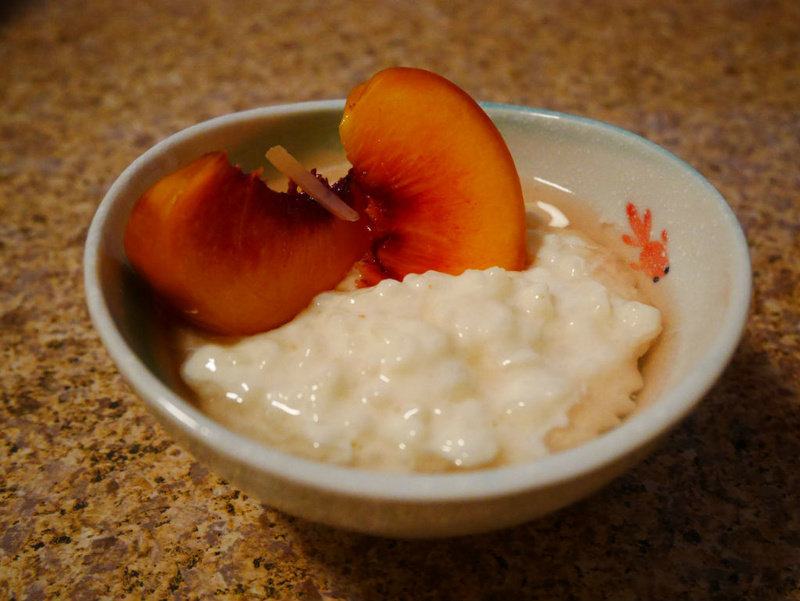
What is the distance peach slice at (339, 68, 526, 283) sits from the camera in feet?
2.32

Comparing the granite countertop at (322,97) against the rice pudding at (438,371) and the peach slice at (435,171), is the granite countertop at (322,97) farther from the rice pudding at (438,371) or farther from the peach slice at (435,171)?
the peach slice at (435,171)

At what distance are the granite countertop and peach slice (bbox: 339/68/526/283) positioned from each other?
0.28 m

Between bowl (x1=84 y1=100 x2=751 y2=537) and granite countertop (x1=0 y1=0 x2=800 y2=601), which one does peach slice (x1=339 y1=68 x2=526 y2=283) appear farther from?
granite countertop (x1=0 y1=0 x2=800 y2=601)

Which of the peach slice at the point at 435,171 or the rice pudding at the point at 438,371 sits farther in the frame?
the peach slice at the point at 435,171

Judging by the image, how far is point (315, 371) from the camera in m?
0.60

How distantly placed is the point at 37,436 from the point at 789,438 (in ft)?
2.70

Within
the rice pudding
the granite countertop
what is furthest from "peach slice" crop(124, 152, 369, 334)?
the granite countertop

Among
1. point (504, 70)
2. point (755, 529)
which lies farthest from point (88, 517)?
point (504, 70)

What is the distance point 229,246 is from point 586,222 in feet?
1.40

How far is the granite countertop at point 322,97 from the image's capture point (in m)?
0.65

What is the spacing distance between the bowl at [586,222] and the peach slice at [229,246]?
5cm

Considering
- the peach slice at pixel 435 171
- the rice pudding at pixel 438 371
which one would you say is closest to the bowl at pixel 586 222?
the rice pudding at pixel 438 371

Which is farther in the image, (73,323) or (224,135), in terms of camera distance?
(73,323)

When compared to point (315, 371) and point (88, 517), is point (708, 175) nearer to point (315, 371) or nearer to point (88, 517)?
point (315, 371)
